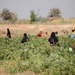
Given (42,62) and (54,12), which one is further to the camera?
(54,12)

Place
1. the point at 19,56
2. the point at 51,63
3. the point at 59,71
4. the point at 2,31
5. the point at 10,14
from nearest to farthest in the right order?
1. the point at 59,71
2. the point at 51,63
3. the point at 19,56
4. the point at 2,31
5. the point at 10,14

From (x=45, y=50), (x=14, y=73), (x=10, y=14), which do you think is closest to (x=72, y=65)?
(x=14, y=73)

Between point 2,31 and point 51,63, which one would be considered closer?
point 51,63

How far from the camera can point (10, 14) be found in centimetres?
4625

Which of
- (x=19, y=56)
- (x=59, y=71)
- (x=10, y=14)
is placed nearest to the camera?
(x=59, y=71)

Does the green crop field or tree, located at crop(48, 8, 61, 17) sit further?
tree, located at crop(48, 8, 61, 17)

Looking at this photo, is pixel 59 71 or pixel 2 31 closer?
pixel 59 71

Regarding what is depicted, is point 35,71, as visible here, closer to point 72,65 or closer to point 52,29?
point 72,65

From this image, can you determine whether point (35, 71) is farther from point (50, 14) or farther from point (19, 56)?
point (50, 14)

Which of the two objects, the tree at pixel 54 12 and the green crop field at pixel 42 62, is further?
the tree at pixel 54 12

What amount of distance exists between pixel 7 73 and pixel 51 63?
5.62 feet

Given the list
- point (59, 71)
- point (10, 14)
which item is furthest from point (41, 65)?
point (10, 14)

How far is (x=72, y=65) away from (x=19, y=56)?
132 inches

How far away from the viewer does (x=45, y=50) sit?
11.8 m
